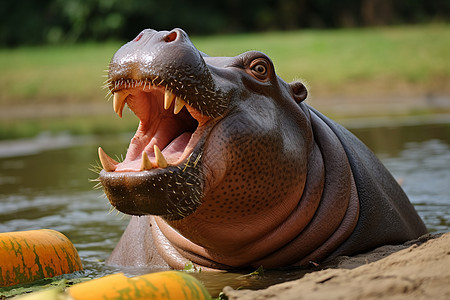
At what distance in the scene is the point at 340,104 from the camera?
601 inches

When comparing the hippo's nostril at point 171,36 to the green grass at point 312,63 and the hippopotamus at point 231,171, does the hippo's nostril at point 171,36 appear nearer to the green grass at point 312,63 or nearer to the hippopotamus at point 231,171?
the hippopotamus at point 231,171

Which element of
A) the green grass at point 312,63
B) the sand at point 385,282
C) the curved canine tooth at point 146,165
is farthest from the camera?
the green grass at point 312,63

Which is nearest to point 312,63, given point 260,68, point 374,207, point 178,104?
point 374,207

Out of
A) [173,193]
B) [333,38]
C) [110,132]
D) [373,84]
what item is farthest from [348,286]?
[333,38]

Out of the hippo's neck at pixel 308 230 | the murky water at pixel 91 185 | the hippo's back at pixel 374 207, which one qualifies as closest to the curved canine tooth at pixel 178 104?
the hippo's neck at pixel 308 230

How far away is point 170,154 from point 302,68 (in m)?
14.6

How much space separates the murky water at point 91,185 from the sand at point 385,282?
669 mm

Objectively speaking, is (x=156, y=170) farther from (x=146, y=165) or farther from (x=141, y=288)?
(x=141, y=288)

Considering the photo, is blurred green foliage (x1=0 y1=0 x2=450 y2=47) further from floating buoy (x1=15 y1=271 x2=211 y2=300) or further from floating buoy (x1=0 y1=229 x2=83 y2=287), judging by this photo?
floating buoy (x1=15 y1=271 x2=211 y2=300)

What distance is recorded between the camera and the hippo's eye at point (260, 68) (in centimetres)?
327

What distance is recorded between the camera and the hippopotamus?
2.89 m

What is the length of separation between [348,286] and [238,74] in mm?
1232

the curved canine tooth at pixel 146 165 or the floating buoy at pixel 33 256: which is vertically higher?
the curved canine tooth at pixel 146 165

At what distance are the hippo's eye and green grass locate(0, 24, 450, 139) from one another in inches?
401
